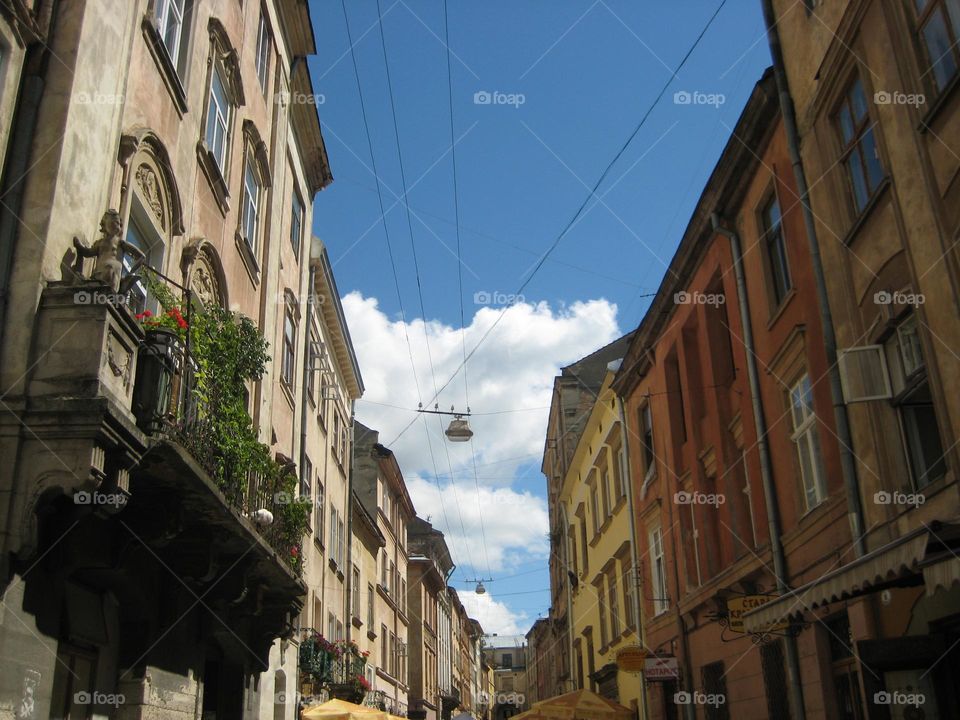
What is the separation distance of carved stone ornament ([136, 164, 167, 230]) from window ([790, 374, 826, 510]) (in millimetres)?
8427

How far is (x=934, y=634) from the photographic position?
8641mm

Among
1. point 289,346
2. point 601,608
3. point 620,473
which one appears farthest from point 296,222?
point 601,608

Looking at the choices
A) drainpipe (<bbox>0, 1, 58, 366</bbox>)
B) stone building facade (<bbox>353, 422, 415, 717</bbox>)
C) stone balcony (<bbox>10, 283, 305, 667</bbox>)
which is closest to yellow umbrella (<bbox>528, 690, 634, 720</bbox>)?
stone balcony (<bbox>10, 283, 305, 667</bbox>)

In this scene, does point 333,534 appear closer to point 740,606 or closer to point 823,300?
point 740,606

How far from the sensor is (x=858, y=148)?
10.6 metres

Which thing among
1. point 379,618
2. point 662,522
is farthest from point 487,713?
point 662,522

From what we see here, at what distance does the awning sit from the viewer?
656 centimetres

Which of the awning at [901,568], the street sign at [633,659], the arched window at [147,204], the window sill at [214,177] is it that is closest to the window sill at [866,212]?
the awning at [901,568]

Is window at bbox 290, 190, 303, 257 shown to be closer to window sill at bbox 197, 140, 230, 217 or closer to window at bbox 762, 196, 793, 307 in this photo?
window sill at bbox 197, 140, 230, 217

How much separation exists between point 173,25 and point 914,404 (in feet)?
32.8

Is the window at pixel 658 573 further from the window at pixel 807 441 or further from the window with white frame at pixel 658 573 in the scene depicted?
the window at pixel 807 441

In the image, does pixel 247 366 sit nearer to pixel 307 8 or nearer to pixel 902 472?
pixel 902 472

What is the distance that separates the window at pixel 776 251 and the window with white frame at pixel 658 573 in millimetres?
8064

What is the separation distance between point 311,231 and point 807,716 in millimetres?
15365
